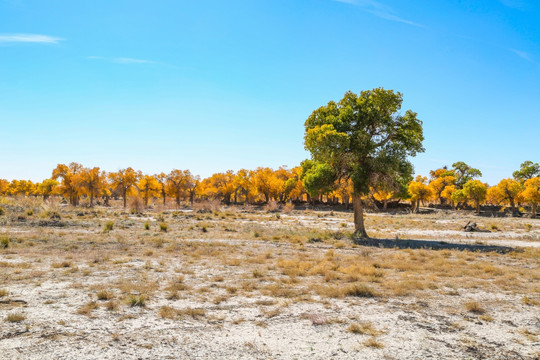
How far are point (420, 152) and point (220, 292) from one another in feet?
59.2

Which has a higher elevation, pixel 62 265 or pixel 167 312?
pixel 62 265

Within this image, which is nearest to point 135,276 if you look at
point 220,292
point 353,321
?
point 220,292

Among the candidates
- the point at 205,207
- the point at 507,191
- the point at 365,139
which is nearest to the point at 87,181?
the point at 205,207

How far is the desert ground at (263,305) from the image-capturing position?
6.28 m

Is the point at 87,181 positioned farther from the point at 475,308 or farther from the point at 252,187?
the point at 475,308

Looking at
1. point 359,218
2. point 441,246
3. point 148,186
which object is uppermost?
point 148,186

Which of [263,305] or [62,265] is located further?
[62,265]

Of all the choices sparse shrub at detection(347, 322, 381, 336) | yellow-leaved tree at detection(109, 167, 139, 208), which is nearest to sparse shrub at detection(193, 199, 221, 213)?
yellow-leaved tree at detection(109, 167, 139, 208)

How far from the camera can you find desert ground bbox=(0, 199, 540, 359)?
6.28 metres

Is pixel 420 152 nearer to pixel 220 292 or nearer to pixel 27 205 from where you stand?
pixel 220 292

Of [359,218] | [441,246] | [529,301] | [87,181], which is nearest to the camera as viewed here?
[529,301]

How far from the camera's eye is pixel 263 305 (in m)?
8.79

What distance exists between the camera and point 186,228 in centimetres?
2814

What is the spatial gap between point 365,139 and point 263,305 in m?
15.3
